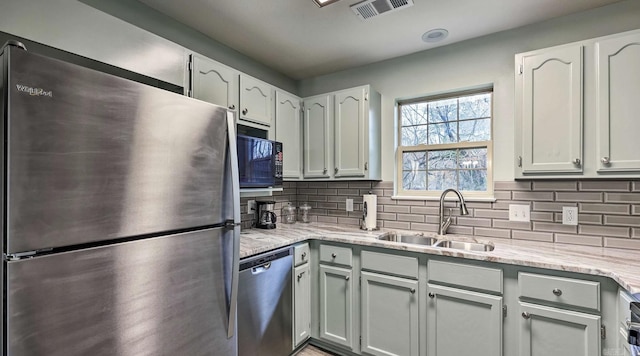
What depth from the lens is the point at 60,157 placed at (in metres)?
0.86

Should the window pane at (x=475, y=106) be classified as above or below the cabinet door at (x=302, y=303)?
above

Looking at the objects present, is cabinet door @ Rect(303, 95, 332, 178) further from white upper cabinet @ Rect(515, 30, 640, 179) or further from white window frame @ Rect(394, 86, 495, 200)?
white upper cabinet @ Rect(515, 30, 640, 179)

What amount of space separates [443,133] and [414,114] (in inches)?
12.4

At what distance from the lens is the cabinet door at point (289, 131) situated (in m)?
2.58

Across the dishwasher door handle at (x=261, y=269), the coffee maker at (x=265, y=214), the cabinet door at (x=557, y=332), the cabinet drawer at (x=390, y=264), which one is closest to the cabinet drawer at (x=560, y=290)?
the cabinet door at (x=557, y=332)

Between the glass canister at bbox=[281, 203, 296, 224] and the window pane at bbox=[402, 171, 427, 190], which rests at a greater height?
the window pane at bbox=[402, 171, 427, 190]

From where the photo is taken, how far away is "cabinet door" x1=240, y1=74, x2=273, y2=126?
219cm

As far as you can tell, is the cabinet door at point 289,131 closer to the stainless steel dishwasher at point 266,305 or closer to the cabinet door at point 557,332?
the stainless steel dishwasher at point 266,305

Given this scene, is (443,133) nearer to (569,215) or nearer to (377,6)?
(569,215)

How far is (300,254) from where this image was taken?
219cm

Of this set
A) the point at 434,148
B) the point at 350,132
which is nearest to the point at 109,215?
the point at 350,132

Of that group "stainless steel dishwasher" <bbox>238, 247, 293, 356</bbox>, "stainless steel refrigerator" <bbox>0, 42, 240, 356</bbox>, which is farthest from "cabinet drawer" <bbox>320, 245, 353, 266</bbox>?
"stainless steel refrigerator" <bbox>0, 42, 240, 356</bbox>

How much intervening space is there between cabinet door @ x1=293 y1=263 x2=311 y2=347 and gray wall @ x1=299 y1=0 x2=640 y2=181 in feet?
3.82

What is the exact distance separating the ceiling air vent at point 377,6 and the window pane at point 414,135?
42.6 inches
